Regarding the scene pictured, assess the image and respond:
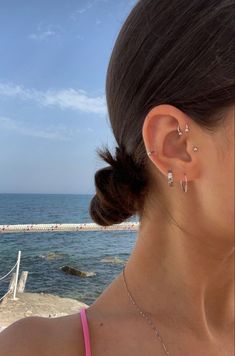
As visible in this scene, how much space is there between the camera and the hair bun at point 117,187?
102 cm

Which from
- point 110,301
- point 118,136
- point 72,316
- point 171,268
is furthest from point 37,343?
point 118,136

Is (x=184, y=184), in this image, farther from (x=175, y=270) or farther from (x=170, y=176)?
(x=175, y=270)

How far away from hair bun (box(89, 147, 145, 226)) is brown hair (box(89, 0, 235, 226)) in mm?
60

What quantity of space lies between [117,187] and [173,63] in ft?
1.14

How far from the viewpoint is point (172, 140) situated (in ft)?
2.95

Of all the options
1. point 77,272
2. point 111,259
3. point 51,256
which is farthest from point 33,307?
point 51,256

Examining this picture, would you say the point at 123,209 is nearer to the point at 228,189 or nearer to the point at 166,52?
the point at 228,189

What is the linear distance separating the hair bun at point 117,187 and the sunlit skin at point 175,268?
4cm

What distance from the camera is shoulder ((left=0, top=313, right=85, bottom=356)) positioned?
83 cm

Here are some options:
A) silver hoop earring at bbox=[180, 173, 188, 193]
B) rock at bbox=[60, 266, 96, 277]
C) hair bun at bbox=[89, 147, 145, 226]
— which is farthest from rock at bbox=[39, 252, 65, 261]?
silver hoop earring at bbox=[180, 173, 188, 193]

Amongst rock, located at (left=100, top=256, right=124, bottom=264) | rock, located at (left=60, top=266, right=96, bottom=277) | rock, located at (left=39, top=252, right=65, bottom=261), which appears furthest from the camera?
rock, located at (left=39, top=252, right=65, bottom=261)

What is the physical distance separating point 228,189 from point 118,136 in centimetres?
30

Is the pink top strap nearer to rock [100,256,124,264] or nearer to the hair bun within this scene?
the hair bun

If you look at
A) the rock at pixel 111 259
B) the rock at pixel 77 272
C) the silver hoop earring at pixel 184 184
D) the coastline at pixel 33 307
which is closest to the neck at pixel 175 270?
the silver hoop earring at pixel 184 184
